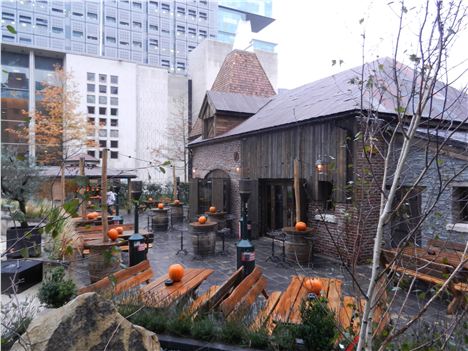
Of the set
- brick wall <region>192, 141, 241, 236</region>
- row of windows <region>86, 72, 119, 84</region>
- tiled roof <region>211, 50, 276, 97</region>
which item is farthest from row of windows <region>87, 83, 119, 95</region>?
brick wall <region>192, 141, 241, 236</region>

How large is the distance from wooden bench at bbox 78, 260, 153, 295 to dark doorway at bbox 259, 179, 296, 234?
21.6ft

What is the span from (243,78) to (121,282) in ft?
51.5

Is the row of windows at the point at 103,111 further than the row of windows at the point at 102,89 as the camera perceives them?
No

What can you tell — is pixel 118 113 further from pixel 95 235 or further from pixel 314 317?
pixel 314 317

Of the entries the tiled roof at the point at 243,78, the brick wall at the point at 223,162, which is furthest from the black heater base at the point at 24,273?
the tiled roof at the point at 243,78

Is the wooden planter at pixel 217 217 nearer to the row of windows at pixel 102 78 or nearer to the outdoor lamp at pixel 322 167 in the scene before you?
the outdoor lamp at pixel 322 167

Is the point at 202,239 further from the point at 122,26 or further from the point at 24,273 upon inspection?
the point at 122,26

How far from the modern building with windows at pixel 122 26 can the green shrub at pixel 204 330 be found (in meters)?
51.2

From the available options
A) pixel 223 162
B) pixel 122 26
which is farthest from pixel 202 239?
pixel 122 26

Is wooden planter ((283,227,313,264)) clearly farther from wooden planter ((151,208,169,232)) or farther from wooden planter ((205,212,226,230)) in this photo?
wooden planter ((151,208,169,232))

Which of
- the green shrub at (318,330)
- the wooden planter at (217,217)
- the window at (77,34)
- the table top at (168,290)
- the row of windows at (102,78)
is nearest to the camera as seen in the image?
the green shrub at (318,330)

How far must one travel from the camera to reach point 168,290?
4.53m

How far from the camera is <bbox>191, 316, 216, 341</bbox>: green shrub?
374 centimetres

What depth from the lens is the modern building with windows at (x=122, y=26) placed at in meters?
50.6
